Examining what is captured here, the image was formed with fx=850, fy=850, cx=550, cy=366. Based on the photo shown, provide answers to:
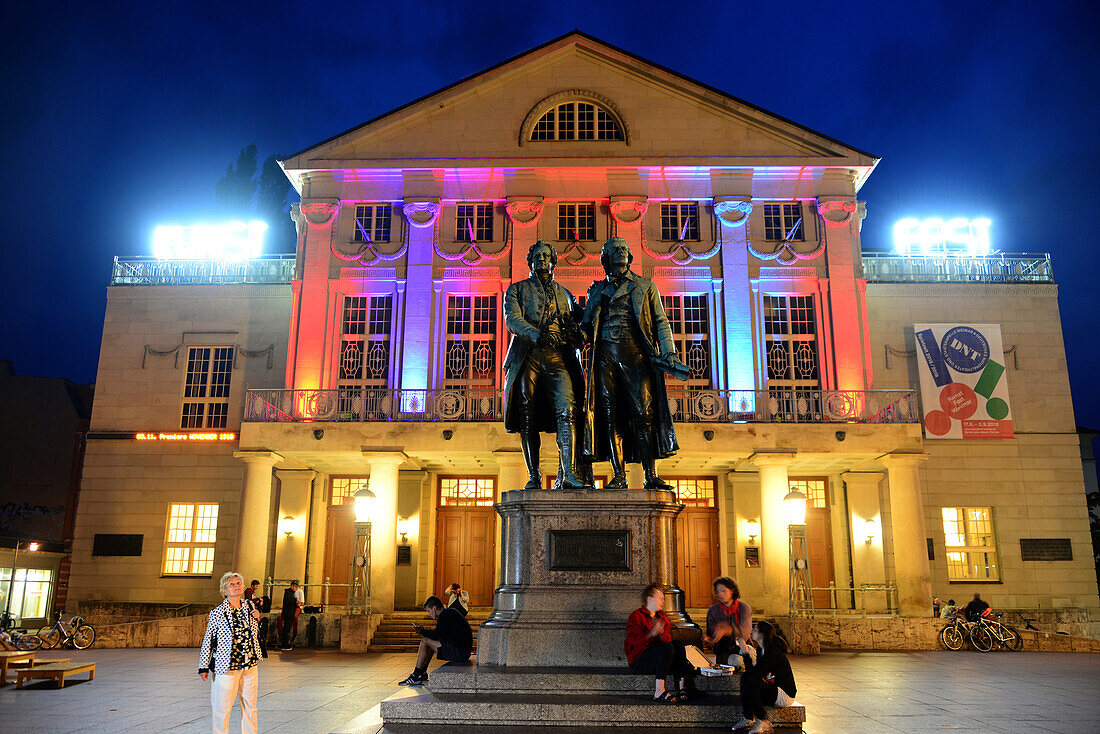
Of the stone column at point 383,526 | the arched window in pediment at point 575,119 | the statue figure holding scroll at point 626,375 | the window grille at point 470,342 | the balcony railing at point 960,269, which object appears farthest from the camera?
the balcony railing at point 960,269

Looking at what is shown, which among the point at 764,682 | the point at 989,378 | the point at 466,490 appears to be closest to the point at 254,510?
the point at 466,490

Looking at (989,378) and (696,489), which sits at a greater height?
(989,378)

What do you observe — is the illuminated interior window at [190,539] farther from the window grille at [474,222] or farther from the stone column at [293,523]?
the window grille at [474,222]

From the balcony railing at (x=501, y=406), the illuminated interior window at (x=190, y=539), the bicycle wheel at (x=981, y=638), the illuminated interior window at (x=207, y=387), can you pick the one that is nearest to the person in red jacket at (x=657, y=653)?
Result: the balcony railing at (x=501, y=406)

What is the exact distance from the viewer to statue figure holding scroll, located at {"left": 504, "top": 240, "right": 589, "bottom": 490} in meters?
8.82

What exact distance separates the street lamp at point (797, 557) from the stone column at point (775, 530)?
343 mm

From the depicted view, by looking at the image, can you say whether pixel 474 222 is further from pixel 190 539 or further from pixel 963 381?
pixel 963 381

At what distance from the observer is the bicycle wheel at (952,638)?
2052 centimetres

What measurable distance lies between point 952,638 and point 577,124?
18.2 m

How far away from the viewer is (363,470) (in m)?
26.2

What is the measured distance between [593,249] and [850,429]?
9.27 meters

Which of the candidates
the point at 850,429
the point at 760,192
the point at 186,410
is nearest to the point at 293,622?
the point at 186,410

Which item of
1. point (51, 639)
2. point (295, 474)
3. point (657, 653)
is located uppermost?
point (295, 474)

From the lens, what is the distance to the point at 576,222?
2672 cm
